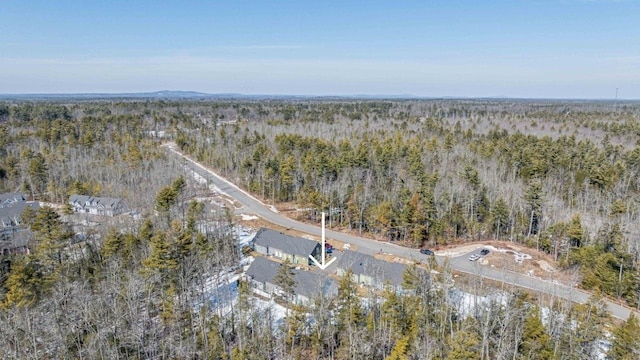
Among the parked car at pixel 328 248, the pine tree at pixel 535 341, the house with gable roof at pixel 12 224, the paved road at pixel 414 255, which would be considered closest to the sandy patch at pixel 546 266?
the paved road at pixel 414 255

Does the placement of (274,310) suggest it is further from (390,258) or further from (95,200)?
(95,200)

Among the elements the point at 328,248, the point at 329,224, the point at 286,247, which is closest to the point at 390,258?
the point at 328,248

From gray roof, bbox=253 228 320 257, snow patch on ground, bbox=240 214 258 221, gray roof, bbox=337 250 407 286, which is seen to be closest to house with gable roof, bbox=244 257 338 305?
gray roof, bbox=337 250 407 286

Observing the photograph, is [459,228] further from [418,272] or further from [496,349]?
[496,349]

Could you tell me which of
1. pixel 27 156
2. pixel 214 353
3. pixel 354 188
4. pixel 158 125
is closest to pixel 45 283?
pixel 214 353

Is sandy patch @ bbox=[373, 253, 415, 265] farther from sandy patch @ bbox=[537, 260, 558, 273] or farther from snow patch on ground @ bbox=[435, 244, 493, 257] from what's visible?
sandy patch @ bbox=[537, 260, 558, 273]

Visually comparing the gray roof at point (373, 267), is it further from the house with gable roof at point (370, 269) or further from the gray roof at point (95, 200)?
the gray roof at point (95, 200)
